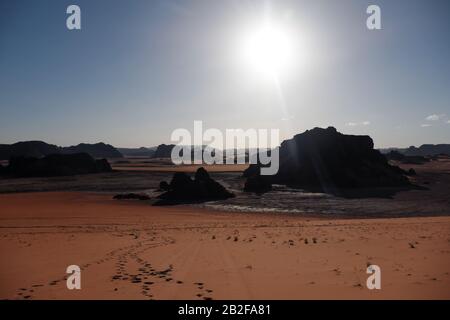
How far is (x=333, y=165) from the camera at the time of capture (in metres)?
54.0

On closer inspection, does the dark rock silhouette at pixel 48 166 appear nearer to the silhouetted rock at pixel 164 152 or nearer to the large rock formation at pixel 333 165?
the large rock formation at pixel 333 165

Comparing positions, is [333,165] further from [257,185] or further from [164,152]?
[164,152]

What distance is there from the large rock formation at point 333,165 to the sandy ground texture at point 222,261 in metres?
29.4

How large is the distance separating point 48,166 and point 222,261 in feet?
231

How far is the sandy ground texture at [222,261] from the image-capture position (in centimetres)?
911

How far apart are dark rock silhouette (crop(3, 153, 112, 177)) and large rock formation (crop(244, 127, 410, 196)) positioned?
4247 centimetres

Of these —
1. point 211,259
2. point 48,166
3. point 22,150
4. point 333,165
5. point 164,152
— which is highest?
point 22,150

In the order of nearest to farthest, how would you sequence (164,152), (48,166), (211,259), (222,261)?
(222,261) < (211,259) < (48,166) < (164,152)

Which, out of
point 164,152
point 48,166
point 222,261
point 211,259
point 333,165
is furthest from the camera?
point 164,152

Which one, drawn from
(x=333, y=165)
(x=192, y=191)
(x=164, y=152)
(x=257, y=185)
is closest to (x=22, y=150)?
(x=164, y=152)

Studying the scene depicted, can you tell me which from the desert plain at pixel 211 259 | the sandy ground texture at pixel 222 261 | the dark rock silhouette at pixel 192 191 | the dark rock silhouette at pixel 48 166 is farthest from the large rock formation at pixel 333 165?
the dark rock silhouette at pixel 48 166

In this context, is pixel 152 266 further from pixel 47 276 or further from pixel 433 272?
pixel 433 272

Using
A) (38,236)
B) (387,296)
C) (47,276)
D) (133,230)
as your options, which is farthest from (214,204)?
(387,296)
